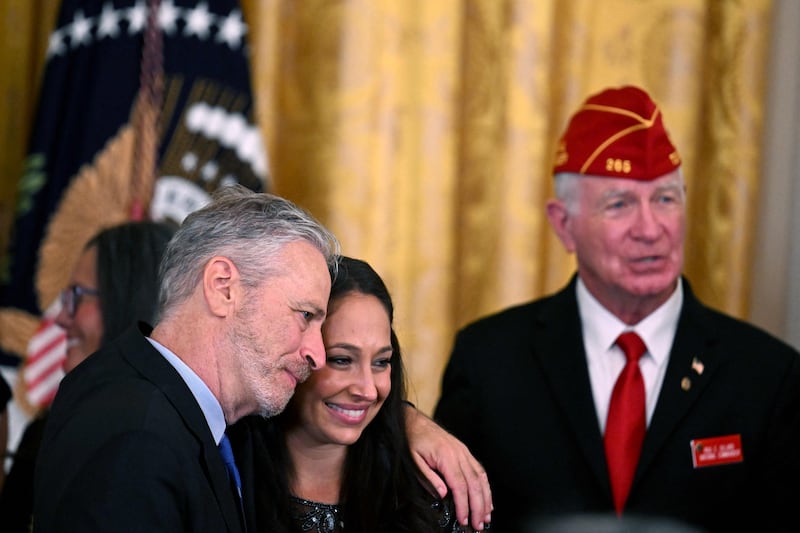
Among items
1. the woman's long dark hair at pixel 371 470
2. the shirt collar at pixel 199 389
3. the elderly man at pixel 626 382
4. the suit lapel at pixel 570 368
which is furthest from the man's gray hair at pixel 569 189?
the shirt collar at pixel 199 389

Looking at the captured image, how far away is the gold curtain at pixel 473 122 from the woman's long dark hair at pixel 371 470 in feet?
5.79

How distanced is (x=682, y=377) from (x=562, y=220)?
493mm

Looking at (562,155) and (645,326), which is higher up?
(562,155)

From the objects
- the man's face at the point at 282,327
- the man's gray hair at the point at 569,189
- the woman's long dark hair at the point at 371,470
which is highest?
the man's gray hair at the point at 569,189

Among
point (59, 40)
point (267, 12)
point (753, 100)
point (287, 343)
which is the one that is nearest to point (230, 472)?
point (287, 343)

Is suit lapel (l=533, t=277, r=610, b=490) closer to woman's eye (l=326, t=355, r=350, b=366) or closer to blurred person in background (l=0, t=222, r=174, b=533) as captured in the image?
woman's eye (l=326, t=355, r=350, b=366)

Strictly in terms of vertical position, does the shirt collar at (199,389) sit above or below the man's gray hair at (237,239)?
below

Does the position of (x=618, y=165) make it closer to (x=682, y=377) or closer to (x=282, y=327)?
(x=682, y=377)

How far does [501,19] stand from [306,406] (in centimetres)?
240

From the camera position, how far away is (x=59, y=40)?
3.50 m

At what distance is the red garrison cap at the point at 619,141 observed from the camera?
2746 mm

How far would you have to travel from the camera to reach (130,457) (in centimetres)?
160

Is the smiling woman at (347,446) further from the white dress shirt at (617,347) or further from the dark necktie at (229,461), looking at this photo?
the white dress shirt at (617,347)

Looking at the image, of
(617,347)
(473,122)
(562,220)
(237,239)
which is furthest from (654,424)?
(473,122)
